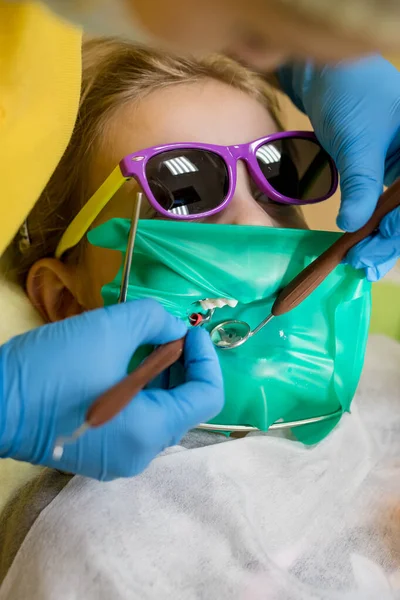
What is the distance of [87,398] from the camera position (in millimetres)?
584

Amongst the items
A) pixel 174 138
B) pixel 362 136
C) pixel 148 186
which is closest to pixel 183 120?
pixel 174 138

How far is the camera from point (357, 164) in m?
0.77

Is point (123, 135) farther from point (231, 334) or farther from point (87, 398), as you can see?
point (87, 398)

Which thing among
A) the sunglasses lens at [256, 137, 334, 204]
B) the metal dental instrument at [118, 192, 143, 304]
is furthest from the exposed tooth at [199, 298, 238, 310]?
the sunglasses lens at [256, 137, 334, 204]

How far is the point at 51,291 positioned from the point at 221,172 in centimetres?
37

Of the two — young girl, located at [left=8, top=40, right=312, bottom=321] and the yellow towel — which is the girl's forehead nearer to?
young girl, located at [left=8, top=40, right=312, bottom=321]

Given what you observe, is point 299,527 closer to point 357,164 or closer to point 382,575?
point 382,575

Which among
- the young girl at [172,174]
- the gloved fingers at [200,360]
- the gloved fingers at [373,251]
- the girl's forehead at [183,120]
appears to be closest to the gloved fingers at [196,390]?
the gloved fingers at [200,360]

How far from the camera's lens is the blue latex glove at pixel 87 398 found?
1.87 feet

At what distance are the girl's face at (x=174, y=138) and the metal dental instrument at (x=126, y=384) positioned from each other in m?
A: 0.14

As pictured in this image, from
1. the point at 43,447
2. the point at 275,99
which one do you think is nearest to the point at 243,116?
the point at 275,99

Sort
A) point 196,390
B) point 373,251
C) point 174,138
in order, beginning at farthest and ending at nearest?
point 174,138, point 373,251, point 196,390

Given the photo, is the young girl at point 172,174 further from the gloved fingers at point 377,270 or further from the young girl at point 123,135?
the gloved fingers at point 377,270

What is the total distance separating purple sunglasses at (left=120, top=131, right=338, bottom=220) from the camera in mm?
784
